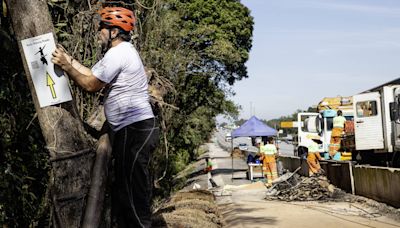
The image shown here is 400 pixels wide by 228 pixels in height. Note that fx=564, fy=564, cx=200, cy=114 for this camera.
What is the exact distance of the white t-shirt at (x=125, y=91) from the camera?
419 cm

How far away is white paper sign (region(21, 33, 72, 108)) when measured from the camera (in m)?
4.01

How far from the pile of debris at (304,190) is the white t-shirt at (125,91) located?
12.2 meters

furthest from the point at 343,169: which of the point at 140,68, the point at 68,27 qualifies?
the point at 140,68

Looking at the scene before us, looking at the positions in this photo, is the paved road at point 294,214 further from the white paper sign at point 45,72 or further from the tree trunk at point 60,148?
the white paper sign at point 45,72

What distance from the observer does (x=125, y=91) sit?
4.26 metres

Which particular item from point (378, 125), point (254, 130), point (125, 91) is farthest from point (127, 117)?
point (254, 130)

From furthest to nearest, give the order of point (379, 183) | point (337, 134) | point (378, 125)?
point (337, 134) → point (378, 125) → point (379, 183)

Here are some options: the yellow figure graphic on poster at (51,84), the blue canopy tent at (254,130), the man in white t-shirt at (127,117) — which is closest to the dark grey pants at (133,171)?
the man in white t-shirt at (127,117)

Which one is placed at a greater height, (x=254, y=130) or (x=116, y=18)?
(x=116, y=18)

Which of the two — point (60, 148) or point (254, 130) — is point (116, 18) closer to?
point (60, 148)

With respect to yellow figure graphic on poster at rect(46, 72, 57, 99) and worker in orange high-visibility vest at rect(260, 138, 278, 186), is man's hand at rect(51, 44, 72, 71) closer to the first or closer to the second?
yellow figure graphic on poster at rect(46, 72, 57, 99)

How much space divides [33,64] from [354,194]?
43.1 ft

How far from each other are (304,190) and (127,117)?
13133 millimetres

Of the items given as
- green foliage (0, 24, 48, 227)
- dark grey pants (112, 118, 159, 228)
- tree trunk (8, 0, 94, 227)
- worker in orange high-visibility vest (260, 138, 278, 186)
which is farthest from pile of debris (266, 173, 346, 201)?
tree trunk (8, 0, 94, 227)
